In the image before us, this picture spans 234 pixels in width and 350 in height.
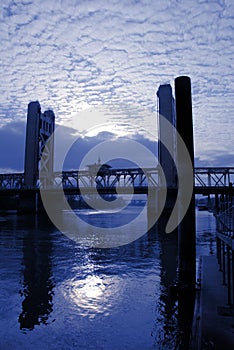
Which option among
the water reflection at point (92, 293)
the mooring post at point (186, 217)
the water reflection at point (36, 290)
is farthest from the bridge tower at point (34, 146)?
the mooring post at point (186, 217)

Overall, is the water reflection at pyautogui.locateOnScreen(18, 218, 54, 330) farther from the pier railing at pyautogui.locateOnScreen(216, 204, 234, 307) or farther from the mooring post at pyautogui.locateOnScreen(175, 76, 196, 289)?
the pier railing at pyautogui.locateOnScreen(216, 204, 234, 307)

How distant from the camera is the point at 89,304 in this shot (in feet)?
40.8

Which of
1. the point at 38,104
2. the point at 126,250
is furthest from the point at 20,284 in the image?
the point at 38,104

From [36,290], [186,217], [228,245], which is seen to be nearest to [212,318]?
[228,245]

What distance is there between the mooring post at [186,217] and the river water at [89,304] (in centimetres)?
123

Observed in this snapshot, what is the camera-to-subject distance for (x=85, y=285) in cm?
1512

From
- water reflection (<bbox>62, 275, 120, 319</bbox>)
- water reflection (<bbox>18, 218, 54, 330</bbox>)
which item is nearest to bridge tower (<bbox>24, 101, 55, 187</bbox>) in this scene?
water reflection (<bbox>18, 218, 54, 330</bbox>)

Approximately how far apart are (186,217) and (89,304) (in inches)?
213

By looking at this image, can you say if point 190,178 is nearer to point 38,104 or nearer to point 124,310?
point 124,310

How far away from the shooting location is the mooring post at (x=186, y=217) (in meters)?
13.1

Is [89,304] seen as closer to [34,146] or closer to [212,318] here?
[212,318]

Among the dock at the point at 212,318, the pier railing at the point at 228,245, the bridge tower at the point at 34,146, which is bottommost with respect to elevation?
the dock at the point at 212,318

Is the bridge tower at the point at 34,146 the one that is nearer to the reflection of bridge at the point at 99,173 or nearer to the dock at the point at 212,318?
the reflection of bridge at the point at 99,173

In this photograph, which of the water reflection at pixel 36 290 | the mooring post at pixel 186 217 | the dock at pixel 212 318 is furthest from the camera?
the mooring post at pixel 186 217
